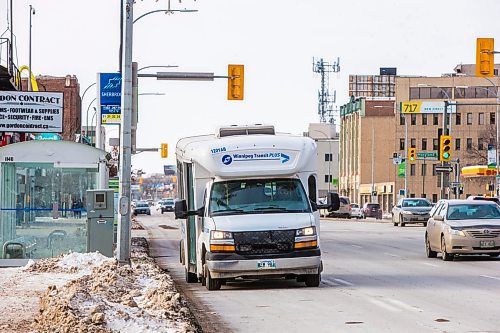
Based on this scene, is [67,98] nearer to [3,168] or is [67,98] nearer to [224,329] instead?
[3,168]

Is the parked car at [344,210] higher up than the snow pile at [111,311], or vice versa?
the snow pile at [111,311]

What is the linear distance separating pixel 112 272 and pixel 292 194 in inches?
139

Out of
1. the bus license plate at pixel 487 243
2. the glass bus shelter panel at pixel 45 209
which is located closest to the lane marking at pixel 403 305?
the bus license plate at pixel 487 243

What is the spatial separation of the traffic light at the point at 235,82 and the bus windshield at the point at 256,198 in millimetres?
14903

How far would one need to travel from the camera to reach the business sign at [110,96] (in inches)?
→ 1335

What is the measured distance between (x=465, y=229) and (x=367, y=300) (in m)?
10.9

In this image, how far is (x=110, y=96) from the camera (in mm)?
34625

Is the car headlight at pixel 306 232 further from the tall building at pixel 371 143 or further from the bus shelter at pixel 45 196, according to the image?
the tall building at pixel 371 143

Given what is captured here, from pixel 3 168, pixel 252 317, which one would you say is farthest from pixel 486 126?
pixel 252 317

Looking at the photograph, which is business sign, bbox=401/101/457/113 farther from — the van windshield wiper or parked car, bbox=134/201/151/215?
the van windshield wiper

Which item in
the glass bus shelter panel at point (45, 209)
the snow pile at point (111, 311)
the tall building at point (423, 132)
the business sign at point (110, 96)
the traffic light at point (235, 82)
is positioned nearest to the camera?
the snow pile at point (111, 311)

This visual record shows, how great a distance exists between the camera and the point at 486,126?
137375mm

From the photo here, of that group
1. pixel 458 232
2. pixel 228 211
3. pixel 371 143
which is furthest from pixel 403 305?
pixel 371 143

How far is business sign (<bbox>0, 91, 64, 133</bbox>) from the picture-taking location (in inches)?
1297
